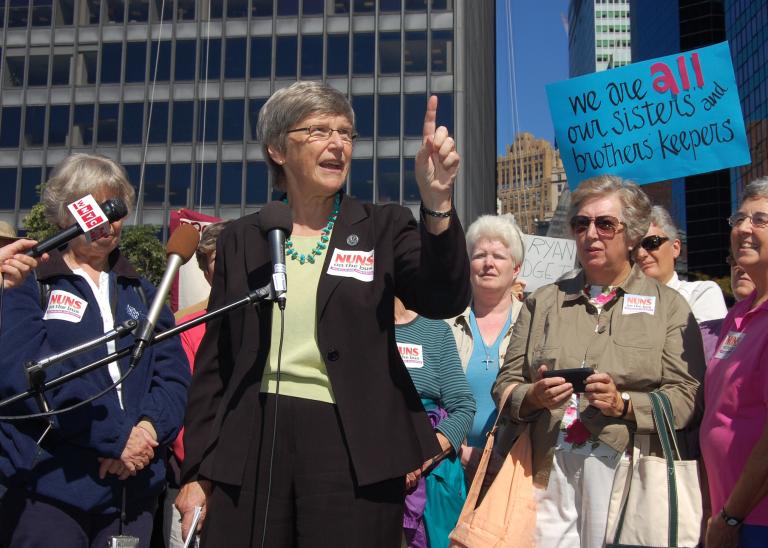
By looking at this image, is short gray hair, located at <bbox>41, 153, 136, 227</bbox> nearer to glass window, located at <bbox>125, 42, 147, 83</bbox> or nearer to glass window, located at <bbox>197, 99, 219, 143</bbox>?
glass window, located at <bbox>197, 99, 219, 143</bbox>

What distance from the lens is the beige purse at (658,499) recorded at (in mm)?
3127

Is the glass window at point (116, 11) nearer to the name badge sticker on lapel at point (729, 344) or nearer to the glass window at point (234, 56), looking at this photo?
the glass window at point (234, 56)

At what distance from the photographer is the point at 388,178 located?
132ft

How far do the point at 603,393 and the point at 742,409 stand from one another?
49 cm

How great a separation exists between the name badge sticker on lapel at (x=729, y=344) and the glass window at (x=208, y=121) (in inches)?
1604

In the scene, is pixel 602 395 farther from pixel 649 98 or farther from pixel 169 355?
pixel 649 98

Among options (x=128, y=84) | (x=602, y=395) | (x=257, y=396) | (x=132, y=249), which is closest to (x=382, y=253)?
(x=257, y=396)

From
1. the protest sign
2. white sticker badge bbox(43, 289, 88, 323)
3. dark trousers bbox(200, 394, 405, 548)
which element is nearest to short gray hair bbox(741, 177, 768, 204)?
dark trousers bbox(200, 394, 405, 548)

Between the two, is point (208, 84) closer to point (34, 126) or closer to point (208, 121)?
point (208, 121)

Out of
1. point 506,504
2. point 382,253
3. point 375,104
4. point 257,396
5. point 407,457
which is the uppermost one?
point 375,104

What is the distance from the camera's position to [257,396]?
2.62 m

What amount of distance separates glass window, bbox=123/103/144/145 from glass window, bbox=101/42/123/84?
170 centimetres

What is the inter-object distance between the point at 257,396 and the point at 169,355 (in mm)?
1272

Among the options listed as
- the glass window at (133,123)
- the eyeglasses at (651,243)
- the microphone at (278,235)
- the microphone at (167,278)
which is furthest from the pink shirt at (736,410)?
the glass window at (133,123)
